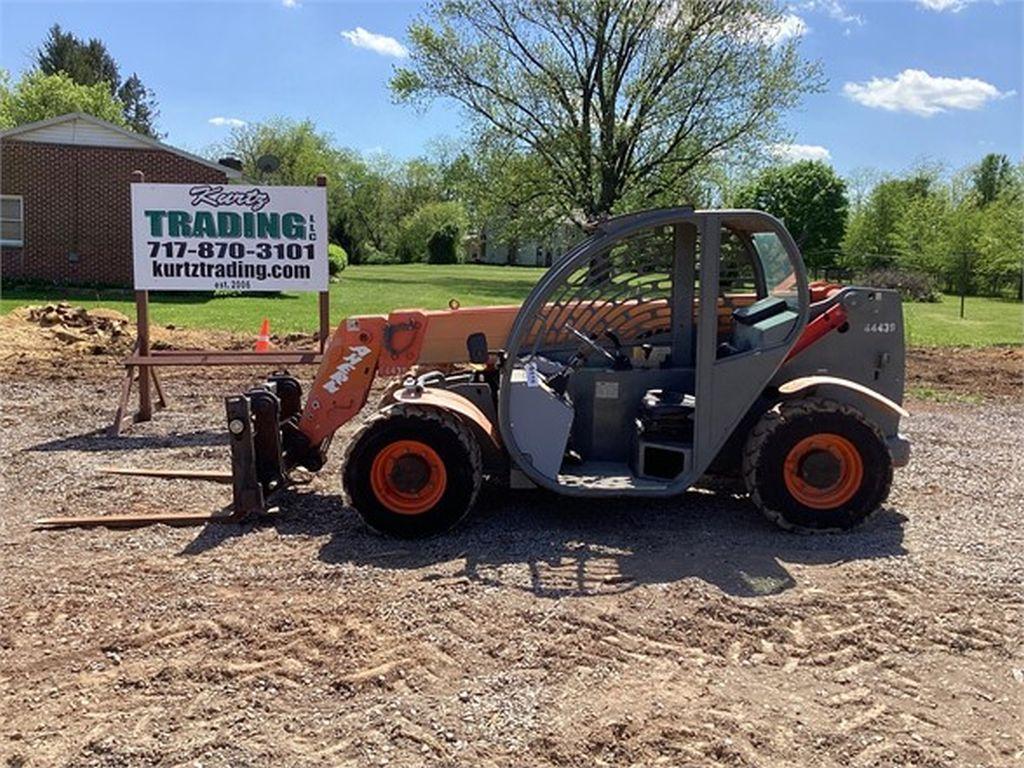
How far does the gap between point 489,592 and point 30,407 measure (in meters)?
7.23

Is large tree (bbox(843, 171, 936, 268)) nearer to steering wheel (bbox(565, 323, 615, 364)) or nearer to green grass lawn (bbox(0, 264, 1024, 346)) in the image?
green grass lawn (bbox(0, 264, 1024, 346))

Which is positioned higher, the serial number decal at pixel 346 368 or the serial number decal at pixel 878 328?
the serial number decal at pixel 878 328

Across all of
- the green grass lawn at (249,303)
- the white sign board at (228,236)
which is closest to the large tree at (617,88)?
the green grass lawn at (249,303)

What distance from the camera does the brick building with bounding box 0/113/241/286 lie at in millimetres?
24250

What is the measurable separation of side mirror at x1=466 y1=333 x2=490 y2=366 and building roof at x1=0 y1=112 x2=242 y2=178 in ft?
70.8

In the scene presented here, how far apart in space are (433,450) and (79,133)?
23268mm

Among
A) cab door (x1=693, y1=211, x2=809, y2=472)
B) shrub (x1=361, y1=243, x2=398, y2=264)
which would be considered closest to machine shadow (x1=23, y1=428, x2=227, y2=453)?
cab door (x1=693, y1=211, x2=809, y2=472)

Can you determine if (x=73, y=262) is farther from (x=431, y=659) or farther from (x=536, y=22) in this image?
(x=431, y=659)

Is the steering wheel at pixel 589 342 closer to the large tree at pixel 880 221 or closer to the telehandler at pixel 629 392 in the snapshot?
the telehandler at pixel 629 392

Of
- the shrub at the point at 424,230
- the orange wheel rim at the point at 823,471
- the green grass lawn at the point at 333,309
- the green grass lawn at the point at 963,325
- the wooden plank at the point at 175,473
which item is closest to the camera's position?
the orange wheel rim at the point at 823,471

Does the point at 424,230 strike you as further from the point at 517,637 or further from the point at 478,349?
the point at 517,637

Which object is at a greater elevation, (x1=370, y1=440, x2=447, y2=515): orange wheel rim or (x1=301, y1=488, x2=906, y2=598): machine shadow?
(x1=370, y1=440, x2=447, y2=515): orange wheel rim

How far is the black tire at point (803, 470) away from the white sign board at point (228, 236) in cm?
537

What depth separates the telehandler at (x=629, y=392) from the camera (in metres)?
5.35
